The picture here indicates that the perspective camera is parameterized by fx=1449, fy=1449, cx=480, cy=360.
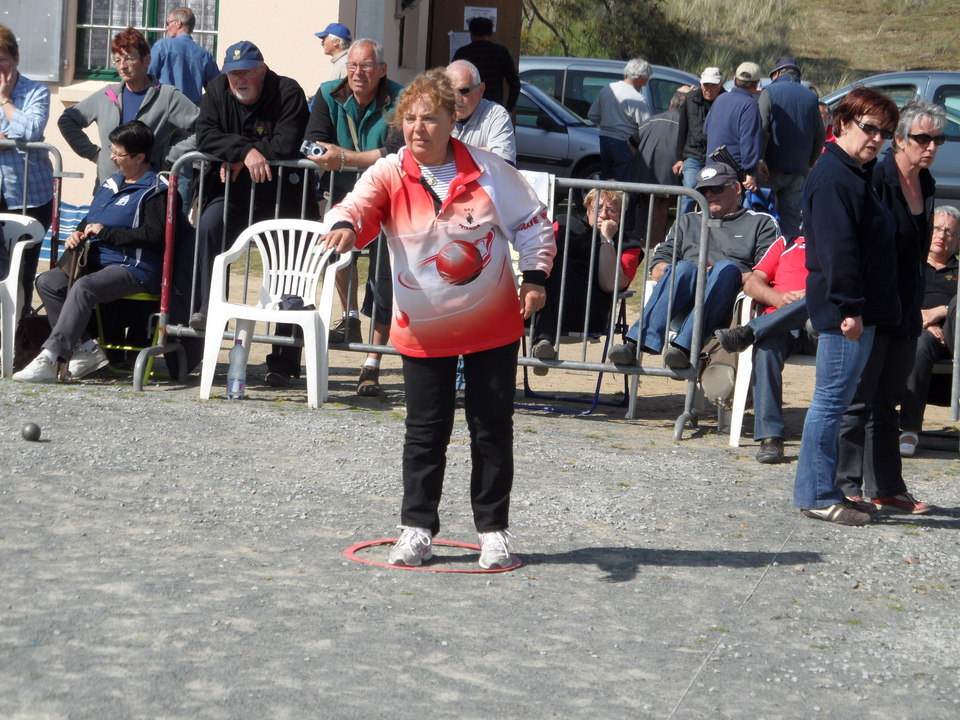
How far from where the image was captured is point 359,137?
8656mm

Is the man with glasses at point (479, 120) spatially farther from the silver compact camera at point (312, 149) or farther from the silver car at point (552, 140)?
the silver car at point (552, 140)

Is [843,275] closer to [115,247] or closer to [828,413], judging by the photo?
[828,413]

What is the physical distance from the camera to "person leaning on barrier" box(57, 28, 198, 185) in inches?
375

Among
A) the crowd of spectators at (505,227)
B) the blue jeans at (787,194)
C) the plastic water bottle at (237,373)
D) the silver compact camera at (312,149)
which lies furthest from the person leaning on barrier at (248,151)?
the blue jeans at (787,194)

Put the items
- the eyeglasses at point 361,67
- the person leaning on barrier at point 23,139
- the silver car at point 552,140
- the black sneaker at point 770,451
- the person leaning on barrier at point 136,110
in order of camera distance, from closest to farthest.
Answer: the black sneaker at point 770,451
the eyeglasses at point 361,67
the person leaning on barrier at point 23,139
the person leaning on barrier at point 136,110
the silver car at point 552,140

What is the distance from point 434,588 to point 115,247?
14.4 ft

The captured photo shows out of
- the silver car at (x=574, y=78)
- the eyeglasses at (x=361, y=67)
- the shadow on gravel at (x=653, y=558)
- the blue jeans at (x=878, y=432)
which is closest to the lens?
the shadow on gravel at (x=653, y=558)

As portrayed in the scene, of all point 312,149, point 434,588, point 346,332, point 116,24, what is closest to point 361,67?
point 312,149

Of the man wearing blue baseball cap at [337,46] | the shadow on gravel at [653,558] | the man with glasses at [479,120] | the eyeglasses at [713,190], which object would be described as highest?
the man wearing blue baseball cap at [337,46]

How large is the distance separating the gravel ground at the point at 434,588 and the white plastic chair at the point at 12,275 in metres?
1.12

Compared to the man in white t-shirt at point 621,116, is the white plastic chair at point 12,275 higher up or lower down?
lower down

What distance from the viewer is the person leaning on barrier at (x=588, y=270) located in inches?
329

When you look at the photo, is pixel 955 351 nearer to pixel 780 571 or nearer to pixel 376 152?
pixel 780 571

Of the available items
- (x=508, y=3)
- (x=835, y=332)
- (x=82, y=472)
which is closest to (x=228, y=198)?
(x=82, y=472)
